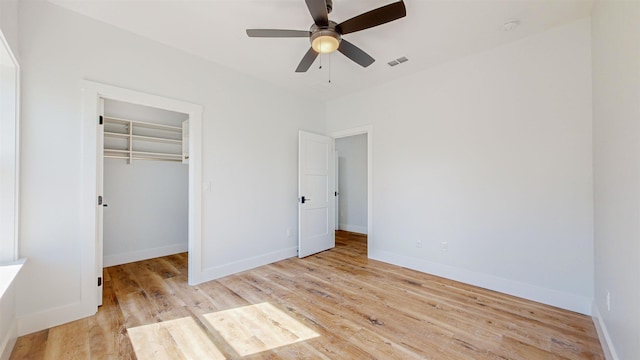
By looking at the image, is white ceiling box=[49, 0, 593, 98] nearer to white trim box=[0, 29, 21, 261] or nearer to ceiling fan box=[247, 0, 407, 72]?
ceiling fan box=[247, 0, 407, 72]

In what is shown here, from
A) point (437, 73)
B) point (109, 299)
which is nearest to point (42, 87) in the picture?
point (109, 299)

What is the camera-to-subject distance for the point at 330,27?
6.93 ft

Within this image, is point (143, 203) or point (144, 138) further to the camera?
point (143, 203)

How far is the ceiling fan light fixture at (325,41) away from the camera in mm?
2128

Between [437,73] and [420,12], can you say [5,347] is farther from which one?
[437,73]

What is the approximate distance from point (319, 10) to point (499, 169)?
261 centimetres

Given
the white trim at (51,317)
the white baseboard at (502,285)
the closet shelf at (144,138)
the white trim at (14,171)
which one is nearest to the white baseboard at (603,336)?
the white baseboard at (502,285)

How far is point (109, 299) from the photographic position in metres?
2.67

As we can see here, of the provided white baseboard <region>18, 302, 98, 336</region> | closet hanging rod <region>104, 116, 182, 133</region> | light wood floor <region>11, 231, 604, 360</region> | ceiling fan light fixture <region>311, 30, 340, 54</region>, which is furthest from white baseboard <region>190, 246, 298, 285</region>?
ceiling fan light fixture <region>311, 30, 340, 54</region>

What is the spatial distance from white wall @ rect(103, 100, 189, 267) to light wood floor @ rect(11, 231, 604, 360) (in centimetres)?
74

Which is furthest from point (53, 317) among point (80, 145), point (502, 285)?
point (502, 285)

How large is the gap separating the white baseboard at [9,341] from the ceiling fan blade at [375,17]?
3.44m

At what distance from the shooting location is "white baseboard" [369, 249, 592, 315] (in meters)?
2.45

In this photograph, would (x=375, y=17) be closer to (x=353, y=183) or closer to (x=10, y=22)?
(x=10, y=22)
